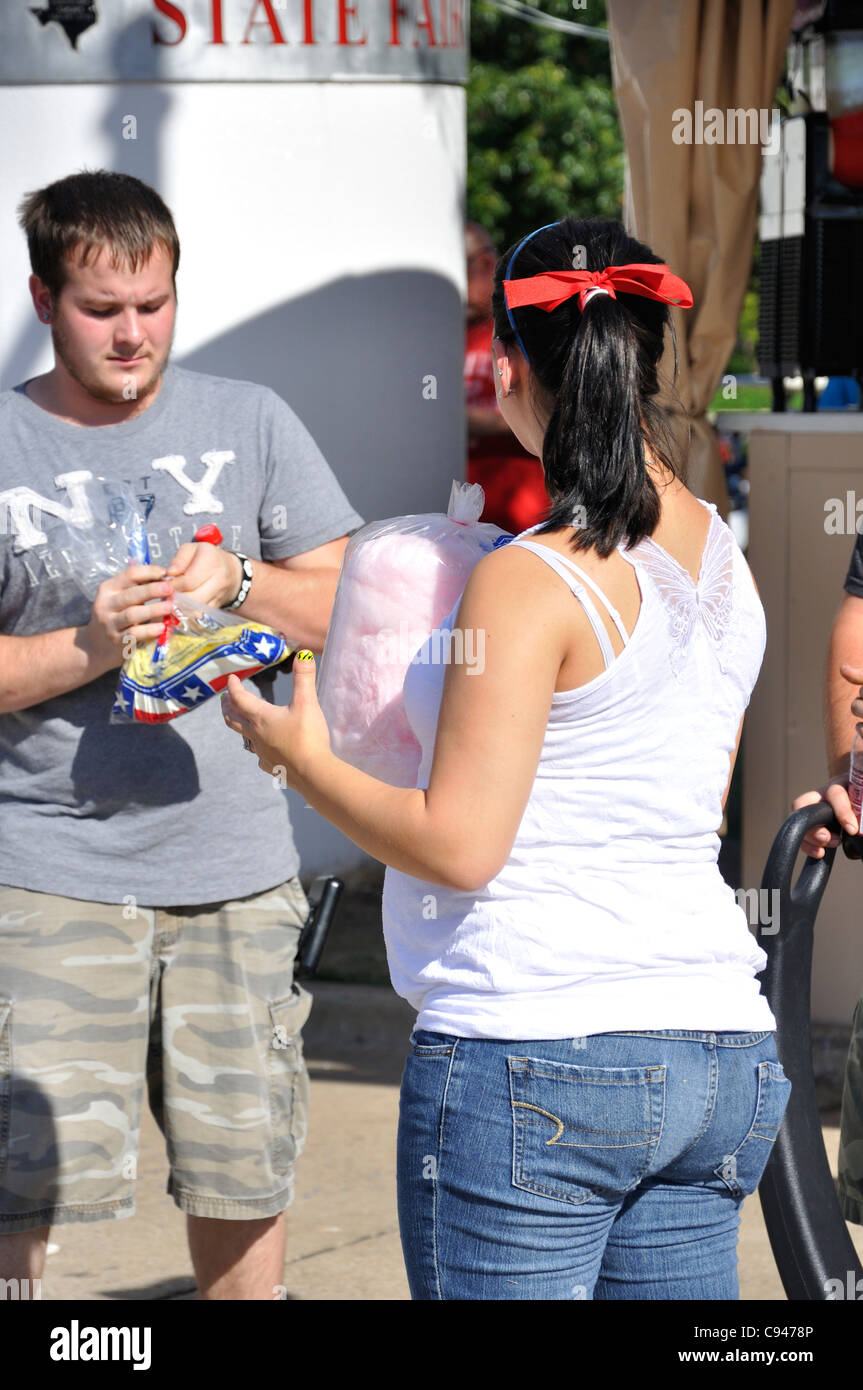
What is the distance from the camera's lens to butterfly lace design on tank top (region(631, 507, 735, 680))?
78.4 inches

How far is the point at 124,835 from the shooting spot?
2932 millimetres

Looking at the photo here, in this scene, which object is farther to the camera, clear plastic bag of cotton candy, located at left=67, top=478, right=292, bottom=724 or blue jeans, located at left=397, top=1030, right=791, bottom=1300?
clear plastic bag of cotton candy, located at left=67, top=478, right=292, bottom=724

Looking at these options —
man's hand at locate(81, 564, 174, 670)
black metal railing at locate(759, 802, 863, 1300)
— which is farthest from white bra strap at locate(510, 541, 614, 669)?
man's hand at locate(81, 564, 174, 670)

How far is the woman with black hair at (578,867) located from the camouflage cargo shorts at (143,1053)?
3.18 feet

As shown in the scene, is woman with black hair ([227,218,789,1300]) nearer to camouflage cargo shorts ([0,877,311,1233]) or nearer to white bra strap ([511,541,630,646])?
white bra strap ([511,541,630,646])

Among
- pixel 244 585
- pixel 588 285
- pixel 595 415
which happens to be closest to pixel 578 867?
pixel 595 415

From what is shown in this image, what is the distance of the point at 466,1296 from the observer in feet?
6.49

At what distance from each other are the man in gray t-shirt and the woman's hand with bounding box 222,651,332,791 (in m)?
0.71

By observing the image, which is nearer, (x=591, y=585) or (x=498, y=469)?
(x=591, y=585)

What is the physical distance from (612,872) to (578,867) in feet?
0.13

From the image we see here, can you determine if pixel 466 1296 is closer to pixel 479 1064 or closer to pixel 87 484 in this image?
pixel 479 1064

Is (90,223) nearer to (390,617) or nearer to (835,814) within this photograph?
(390,617)

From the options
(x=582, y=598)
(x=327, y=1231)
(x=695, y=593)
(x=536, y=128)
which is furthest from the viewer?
(x=536, y=128)

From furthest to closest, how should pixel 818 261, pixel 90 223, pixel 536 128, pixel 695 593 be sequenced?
1. pixel 536 128
2. pixel 818 261
3. pixel 90 223
4. pixel 695 593
